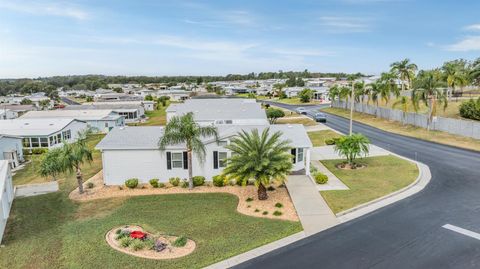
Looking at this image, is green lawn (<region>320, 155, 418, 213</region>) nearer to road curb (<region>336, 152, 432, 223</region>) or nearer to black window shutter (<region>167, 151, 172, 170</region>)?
road curb (<region>336, 152, 432, 223</region>)

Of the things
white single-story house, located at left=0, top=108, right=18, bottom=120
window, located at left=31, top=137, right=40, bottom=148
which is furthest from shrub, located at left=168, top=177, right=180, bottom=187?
white single-story house, located at left=0, top=108, right=18, bottom=120

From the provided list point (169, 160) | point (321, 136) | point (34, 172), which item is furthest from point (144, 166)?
point (321, 136)

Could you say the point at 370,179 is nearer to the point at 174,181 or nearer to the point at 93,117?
the point at 174,181

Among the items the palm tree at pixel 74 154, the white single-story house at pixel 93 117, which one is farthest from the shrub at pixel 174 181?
the white single-story house at pixel 93 117

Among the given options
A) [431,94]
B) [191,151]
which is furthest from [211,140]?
[431,94]

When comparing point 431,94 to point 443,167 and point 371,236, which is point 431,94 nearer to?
point 443,167

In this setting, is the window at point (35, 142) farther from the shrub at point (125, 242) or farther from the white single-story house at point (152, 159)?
the shrub at point (125, 242)

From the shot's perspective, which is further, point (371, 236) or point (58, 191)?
point (58, 191)
